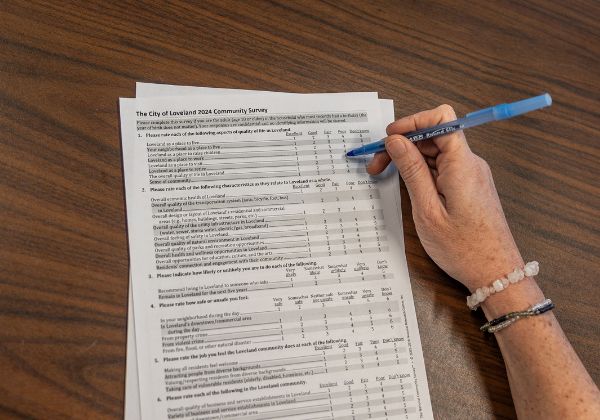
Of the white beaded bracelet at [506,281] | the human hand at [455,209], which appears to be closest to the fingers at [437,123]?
the human hand at [455,209]

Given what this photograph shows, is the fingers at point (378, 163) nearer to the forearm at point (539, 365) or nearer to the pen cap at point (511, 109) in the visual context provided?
the pen cap at point (511, 109)

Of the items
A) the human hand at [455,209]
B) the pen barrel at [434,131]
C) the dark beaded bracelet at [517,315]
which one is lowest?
the dark beaded bracelet at [517,315]

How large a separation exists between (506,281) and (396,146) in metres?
0.22

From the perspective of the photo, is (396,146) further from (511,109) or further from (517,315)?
(517,315)

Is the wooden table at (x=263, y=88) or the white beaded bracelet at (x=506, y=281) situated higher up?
the wooden table at (x=263, y=88)

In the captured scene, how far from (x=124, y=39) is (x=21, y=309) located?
351mm

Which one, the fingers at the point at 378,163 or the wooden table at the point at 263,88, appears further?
the fingers at the point at 378,163

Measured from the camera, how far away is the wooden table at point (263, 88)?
2.09ft

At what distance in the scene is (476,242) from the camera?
722 mm

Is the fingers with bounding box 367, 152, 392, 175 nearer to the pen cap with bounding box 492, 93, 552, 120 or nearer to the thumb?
the thumb

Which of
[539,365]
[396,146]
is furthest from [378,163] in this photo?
[539,365]

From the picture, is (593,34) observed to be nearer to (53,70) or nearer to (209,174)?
(209,174)

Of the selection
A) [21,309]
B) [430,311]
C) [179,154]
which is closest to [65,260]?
[21,309]

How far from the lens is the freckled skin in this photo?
2.28ft
